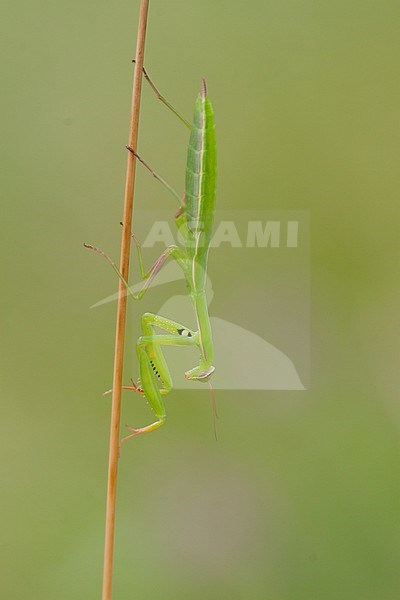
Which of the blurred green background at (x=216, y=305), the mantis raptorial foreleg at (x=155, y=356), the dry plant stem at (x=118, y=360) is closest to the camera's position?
the dry plant stem at (x=118, y=360)

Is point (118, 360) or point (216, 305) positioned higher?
point (216, 305)

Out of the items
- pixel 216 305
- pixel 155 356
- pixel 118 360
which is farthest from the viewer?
pixel 216 305

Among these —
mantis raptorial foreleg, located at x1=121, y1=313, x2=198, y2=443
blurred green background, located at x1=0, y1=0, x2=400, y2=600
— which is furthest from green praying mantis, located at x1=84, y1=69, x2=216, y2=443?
blurred green background, located at x1=0, y1=0, x2=400, y2=600

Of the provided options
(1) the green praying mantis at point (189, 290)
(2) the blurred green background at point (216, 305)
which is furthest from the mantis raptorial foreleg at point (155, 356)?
(2) the blurred green background at point (216, 305)

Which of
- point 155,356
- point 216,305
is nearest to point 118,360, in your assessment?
point 155,356

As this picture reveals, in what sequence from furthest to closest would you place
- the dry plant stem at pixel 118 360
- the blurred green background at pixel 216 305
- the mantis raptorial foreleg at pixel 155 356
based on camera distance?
the blurred green background at pixel 216 305
the mantis raptorial foreleg at pixel 155 356
the dry plant stem at pixel 118 360

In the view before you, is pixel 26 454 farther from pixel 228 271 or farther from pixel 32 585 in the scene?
pixel 228 271

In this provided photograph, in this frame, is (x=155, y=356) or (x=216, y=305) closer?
(x=155, y=356)

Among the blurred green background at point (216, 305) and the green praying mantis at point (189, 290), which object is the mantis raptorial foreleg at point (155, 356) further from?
the blurred green background at point (216, 305)

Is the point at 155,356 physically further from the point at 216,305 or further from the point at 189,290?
the point at 216,305
